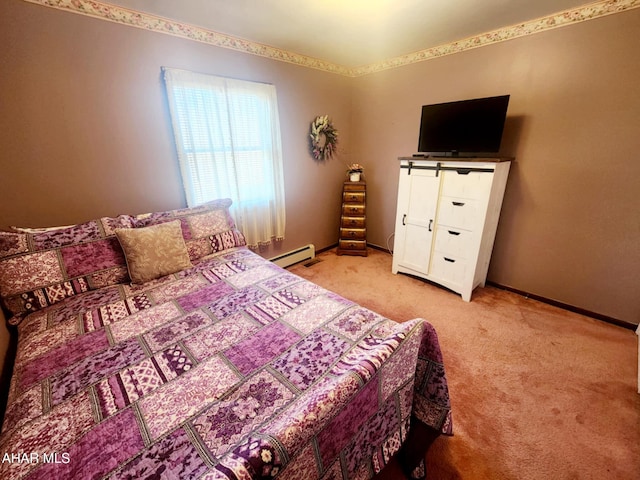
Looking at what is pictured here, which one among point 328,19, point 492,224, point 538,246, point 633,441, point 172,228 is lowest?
point 633,441

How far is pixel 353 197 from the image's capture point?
3.24 m

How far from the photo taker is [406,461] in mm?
1138

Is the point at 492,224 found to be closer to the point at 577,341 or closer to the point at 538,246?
the point at 538,246

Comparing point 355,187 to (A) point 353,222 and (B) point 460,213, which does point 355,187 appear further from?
(B) point 460,213

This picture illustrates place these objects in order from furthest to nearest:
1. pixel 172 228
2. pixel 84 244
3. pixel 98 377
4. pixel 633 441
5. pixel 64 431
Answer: pixel 172 228 < pixel 84 244 < pixel 633 441 < pixel 98 377 < pixel 64 431

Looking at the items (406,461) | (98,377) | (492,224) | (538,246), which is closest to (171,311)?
(98,377)

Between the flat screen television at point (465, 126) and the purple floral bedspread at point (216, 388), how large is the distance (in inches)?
74.7

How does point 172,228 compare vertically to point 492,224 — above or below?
above

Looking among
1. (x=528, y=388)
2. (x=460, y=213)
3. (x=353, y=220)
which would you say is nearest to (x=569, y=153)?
(x=460, y=213)

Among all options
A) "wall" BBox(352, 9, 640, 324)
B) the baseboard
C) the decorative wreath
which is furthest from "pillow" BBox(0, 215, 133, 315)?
the baseboard

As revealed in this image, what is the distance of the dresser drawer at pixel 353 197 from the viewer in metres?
3.23

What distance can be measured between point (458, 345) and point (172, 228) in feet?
7.25

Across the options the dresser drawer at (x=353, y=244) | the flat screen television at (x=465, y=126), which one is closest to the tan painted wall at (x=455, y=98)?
the flat screen television at (x=465, y=126)

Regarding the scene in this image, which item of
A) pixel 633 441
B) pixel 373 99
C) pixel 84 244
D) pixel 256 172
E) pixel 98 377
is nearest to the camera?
pixel 98 377
